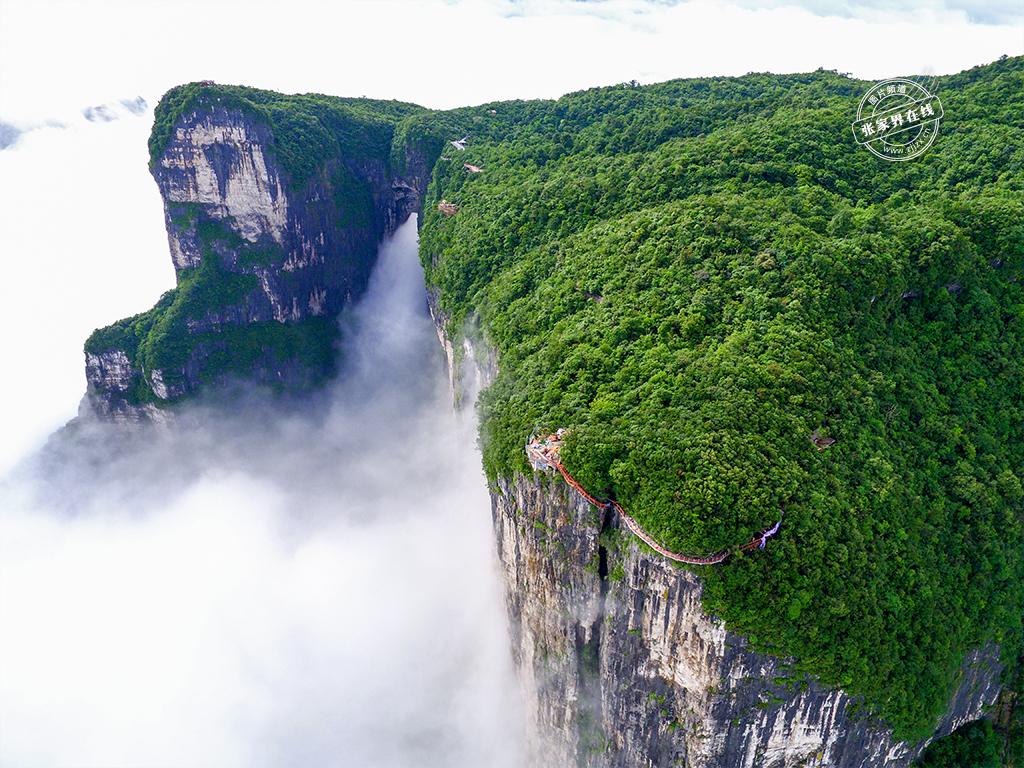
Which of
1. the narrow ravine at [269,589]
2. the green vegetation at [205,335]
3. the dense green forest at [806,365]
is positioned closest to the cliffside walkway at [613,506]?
the dense green forest at [806,365]

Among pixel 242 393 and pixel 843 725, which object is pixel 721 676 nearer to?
pixel 843 725

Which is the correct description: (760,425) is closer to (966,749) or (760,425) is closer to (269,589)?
(966,749)

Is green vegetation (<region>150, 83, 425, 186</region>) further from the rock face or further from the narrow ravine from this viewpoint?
the rock face

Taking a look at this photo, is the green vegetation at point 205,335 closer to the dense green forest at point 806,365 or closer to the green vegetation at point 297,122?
the green vegetation at point 297,122

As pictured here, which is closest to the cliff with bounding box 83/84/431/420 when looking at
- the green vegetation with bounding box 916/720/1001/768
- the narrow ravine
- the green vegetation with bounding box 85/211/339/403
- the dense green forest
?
the green vegetation with bounding box 85/211/339/403

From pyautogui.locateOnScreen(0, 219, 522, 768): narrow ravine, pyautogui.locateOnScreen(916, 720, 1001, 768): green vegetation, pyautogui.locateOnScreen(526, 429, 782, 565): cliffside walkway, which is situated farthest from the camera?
pyautogui.locateOnScreen(0, 219, 522, 768): narrow ravine

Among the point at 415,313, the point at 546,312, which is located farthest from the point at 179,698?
the point at 415,313
